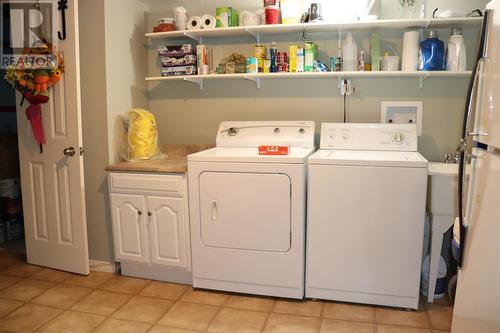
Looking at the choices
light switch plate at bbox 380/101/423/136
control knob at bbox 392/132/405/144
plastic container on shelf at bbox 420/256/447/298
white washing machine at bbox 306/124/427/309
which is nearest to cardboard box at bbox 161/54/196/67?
white washing machine at bbox 306/124/427/309

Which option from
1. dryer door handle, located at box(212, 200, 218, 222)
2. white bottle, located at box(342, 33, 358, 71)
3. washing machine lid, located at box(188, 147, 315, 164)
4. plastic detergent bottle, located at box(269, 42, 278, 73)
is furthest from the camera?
plastic detergent bottle, located at box(269, 42, 278, 73)

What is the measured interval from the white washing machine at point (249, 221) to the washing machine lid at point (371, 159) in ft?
0.39

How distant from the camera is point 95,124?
9.53 ft

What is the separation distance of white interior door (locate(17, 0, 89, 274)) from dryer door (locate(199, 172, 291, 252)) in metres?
0.94

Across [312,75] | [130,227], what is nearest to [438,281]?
[312,75]

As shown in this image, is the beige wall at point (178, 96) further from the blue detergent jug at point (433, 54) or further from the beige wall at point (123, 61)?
the blue detergent jug at point (433, 54)

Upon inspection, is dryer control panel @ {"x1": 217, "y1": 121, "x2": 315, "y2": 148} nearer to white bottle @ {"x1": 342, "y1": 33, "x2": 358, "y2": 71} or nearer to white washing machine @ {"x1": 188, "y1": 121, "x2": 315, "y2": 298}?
white washing machine @ {"x1": 188, "y1": 121, "x2": 315, "y2": 298}

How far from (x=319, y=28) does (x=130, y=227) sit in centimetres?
189

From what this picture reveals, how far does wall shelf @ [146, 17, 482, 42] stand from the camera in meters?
2.58

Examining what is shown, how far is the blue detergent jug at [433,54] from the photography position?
2.62 metres

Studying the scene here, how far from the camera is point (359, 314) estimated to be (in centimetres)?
237

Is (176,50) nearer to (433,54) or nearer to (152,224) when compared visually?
(152,224)

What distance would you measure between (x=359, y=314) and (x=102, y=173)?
1.96m
